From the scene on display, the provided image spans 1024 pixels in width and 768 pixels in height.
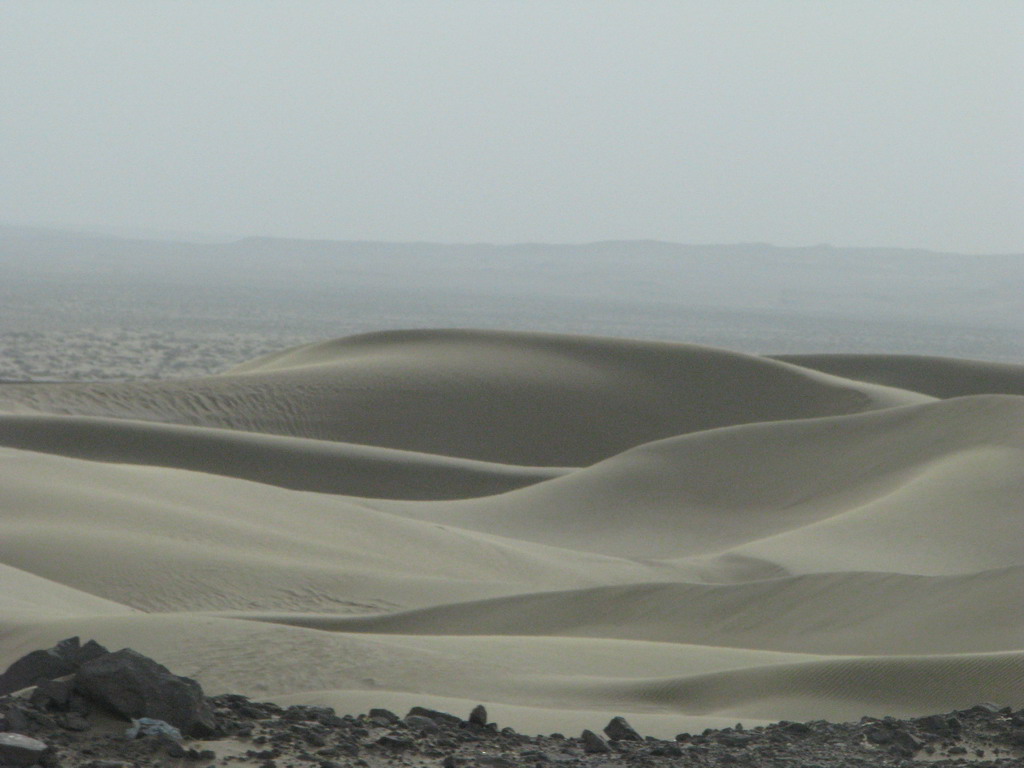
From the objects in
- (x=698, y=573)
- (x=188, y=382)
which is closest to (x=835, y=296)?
(x=188, y=382)

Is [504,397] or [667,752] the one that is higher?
[504,397]

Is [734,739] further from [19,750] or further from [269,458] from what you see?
[269,458]

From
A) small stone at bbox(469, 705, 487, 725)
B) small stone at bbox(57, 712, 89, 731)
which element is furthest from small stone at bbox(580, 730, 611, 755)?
small stone at bbox(57, 712, 89, 731)

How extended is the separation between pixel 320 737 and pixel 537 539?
1105 cm

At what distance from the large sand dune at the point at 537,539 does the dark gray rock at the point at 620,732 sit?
1.18ft

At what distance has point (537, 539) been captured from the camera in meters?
15.1

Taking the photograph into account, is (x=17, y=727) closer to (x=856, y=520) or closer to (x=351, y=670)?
(x=351, y=670)

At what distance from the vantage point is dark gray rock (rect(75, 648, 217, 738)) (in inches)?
157

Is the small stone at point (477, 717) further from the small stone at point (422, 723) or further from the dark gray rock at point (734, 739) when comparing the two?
the dark gray rock at point (734, 739)

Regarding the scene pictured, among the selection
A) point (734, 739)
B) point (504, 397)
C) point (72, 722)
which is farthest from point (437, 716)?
point (504, 397)

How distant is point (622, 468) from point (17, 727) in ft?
44.9

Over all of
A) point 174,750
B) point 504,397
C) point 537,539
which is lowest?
point 537,539

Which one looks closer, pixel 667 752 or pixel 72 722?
pixel 72 722

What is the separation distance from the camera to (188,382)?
77.4 ft
